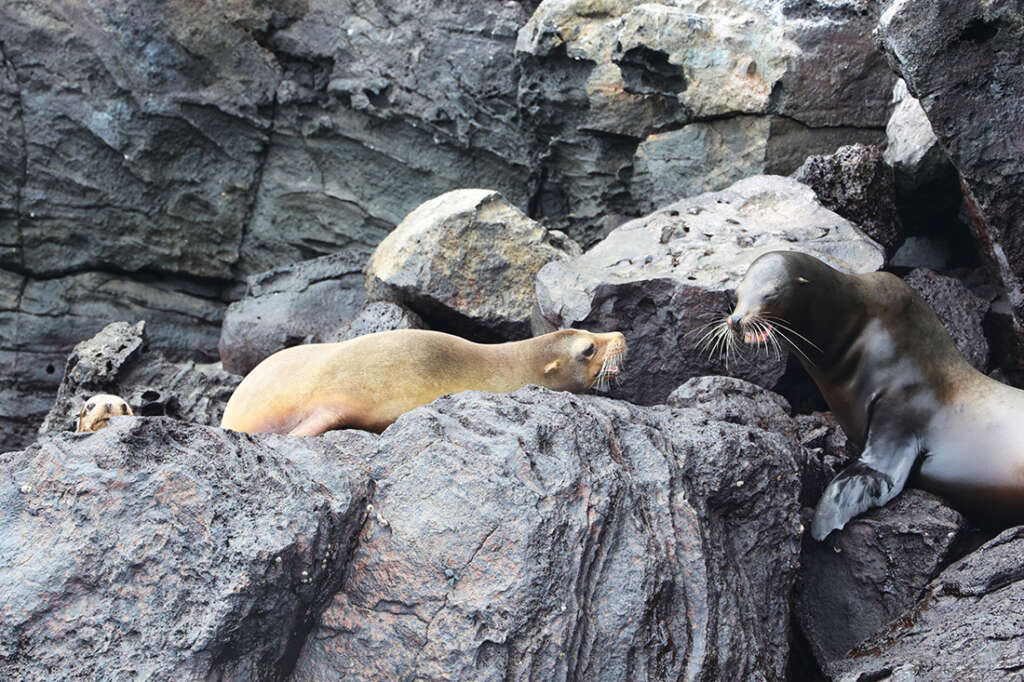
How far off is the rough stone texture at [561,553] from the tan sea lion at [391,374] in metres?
1.15

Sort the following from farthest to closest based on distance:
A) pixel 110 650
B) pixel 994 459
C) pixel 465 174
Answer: pixel 465 174 → pixel 994 459 → pixel 110 650

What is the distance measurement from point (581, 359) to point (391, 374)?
1.06 m

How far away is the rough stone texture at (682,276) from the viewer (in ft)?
17.0

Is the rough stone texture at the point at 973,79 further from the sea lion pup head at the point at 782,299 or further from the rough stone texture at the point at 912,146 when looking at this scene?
the rough stone texture at the point at 912,146

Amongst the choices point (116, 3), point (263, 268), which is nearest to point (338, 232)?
point (263, 268)

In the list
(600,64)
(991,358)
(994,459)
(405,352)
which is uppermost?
(600,64)

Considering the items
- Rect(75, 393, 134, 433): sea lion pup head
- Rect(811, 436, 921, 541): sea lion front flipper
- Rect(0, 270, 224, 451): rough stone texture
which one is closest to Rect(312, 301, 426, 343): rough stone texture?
Rect(75, 393, 134, 433): sea lion pup head

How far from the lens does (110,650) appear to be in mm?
2285

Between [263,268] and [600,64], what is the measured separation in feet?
10.8

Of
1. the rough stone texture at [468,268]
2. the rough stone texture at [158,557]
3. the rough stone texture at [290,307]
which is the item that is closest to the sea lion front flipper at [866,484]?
the rough stone texture at [158,557]

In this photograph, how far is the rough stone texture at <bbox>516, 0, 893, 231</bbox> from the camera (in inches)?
262

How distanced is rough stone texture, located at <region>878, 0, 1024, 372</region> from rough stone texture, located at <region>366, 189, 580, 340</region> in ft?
8.54

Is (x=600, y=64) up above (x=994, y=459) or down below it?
above

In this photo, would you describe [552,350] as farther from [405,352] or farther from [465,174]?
[465,174]
